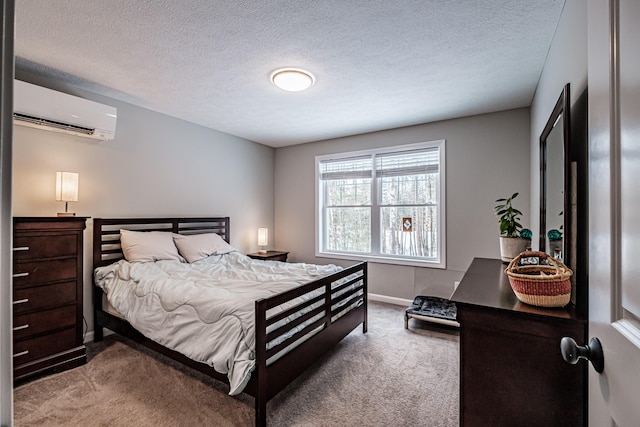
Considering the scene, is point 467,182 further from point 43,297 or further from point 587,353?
point 43,297

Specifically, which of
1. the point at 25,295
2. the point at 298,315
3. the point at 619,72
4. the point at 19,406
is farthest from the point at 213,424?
the point at 619,72

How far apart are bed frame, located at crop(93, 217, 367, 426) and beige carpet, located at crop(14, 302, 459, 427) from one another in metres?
0.19

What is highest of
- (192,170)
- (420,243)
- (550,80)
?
(550,80)

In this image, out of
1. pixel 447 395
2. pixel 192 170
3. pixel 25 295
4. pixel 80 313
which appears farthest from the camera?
pixel 192 170

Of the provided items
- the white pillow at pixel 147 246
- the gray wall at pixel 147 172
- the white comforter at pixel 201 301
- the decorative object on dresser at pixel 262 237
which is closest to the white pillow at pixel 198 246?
the white pillow at pixel 147 246

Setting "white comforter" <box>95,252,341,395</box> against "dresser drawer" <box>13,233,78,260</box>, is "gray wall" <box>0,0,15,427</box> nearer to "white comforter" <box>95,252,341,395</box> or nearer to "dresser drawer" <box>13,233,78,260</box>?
"white comforter" <box>95,252,341,395</box>

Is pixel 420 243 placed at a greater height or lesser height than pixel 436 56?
lesser

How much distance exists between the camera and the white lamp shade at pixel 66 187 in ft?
8.63

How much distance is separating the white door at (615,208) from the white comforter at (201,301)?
1.56 m

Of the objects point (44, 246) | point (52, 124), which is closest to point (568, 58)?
point (44, 246)

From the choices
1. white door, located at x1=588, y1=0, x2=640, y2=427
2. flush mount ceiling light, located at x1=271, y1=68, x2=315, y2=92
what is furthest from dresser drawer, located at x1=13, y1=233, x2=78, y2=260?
white door, located at x1=588, y1=0, x2=640, y2=427

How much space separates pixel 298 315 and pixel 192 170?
8.88 ft

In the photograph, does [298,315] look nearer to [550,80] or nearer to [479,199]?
[550,80]

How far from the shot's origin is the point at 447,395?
2094 mm
